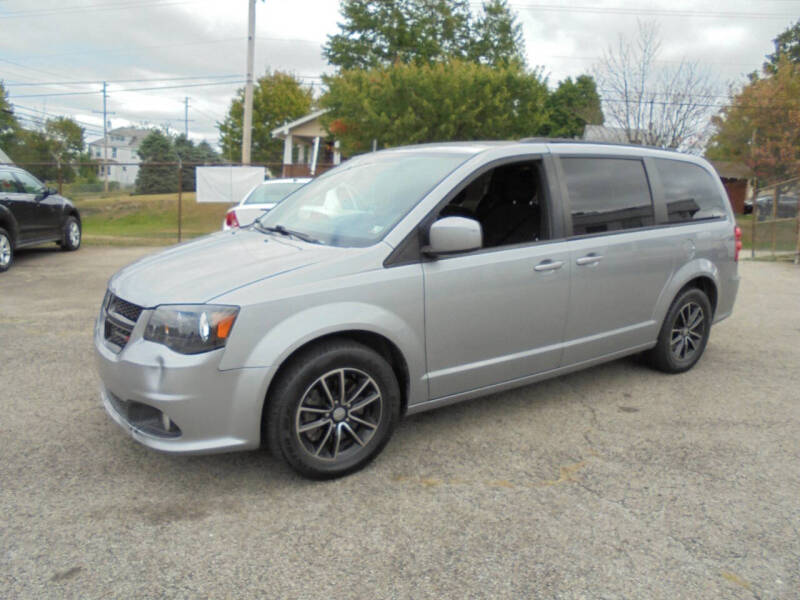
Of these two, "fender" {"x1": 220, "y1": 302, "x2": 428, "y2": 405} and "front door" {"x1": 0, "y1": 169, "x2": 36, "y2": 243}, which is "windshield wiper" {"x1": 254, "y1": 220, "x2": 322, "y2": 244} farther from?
"front door" {"x1": 0, "y1": 169, "x2": 36, "y2": 243}

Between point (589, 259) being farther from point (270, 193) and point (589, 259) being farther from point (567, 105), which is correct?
point (567, 105)

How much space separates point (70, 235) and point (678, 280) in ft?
39.0

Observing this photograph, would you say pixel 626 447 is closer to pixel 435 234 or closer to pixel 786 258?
pixel 435 234

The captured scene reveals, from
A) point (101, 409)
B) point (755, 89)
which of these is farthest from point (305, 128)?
point (101, 409)

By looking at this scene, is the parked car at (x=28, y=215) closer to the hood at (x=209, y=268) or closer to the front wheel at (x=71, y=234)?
the front wheel at (x=71, y=234)

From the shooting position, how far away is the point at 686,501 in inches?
129

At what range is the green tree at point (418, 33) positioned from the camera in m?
37.2

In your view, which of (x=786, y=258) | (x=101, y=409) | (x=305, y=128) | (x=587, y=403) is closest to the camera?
(x=101, y=409)

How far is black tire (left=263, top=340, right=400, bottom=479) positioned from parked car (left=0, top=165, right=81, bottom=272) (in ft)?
29.3

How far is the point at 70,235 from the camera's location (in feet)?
42.5

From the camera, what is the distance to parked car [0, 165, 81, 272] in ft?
34.0

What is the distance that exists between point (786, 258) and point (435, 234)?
15255 mm

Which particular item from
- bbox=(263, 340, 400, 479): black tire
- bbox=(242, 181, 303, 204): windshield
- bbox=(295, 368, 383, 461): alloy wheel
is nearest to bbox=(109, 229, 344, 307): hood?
bbox=(263, 340, 400, 479): black tire

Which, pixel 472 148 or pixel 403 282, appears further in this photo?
pixel 472 148
